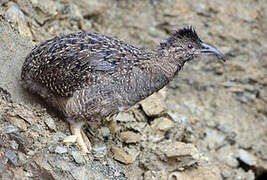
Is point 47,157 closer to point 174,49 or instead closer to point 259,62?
point 174,49

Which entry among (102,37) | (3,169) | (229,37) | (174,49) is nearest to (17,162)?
(3,169)

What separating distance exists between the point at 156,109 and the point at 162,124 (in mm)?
247

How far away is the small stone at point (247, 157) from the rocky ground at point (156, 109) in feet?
0.07

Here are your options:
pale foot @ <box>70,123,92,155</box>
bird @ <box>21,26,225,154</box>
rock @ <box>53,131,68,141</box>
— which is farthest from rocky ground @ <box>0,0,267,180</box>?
bird @ <box>21,26,225,154</box>

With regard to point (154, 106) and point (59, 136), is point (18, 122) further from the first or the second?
point (154, 106)

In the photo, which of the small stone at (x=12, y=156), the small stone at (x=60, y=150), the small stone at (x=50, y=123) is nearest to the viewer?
the small stone at (x=12, y=156)

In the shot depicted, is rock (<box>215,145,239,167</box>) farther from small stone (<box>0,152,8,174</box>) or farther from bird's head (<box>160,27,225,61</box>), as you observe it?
small stone (<box>0,152,8,174</box>)

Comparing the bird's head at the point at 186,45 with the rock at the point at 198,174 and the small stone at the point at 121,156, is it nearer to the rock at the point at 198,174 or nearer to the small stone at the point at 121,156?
the small stone at the point at 121,156

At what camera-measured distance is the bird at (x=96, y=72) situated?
18.4ft

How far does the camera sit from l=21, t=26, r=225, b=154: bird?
5.62 metres

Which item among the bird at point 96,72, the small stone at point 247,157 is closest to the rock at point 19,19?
the bird at point 96,72

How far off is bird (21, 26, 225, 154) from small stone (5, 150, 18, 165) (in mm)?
967

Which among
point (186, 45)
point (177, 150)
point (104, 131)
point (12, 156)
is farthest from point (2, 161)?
point (186, 45)

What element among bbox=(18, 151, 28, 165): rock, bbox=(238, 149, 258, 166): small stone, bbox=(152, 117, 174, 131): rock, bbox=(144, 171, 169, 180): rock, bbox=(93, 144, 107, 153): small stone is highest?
bbox=(18, 151, 28, 165): rock
